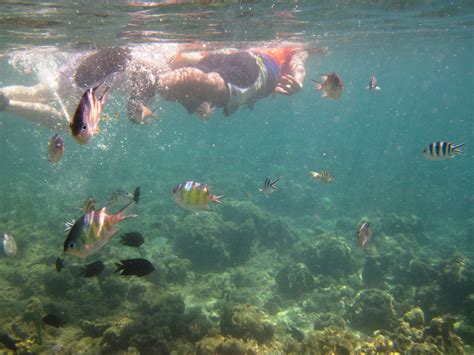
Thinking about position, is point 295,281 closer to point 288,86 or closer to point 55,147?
point 288,86

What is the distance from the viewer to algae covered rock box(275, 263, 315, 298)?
11438mm

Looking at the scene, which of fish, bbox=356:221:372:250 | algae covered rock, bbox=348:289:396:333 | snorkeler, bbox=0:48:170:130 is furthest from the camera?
algae covered rock, bbox=348:289:396:333

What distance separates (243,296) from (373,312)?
396 centimetres

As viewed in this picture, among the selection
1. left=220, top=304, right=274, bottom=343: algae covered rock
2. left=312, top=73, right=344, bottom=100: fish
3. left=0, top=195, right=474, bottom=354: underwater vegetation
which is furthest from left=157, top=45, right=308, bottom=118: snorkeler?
left=220, top=304, right=274, bottom=343: algae covered rock

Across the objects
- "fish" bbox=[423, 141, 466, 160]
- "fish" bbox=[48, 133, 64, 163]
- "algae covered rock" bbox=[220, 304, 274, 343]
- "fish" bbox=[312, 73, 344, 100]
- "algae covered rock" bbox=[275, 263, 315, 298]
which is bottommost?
"algae covered rock" bbox=[275, 263, 315, 298]

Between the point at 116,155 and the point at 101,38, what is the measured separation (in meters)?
27.2

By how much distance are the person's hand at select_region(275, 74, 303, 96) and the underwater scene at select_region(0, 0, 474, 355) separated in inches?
2.8

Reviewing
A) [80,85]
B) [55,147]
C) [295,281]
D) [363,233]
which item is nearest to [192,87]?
[80,85]

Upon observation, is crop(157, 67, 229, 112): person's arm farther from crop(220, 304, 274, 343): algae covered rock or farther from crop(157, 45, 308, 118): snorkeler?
crop(220, 304, 274, 343): algae covered rock

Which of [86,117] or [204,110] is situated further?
[204,110]

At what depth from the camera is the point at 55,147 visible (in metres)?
4.65

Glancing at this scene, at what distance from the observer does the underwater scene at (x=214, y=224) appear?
20.2 feet

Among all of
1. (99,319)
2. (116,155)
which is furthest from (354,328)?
(116,155)

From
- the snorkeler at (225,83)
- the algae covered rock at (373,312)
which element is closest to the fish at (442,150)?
the algae covered rock at (373,312)
